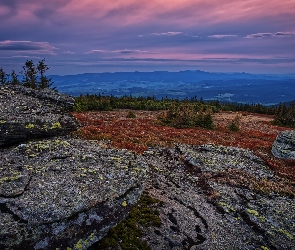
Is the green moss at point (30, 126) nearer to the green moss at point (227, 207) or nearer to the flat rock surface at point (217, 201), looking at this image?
the flat rock surface at point (217, 201)

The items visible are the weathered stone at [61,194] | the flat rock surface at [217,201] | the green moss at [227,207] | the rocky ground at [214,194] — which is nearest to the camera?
the weathered stone at [61,194]

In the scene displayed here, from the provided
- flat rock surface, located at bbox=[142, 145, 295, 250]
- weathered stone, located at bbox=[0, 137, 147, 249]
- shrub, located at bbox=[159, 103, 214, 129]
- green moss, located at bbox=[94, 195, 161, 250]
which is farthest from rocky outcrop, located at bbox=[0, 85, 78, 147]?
shrub, located at bbox=[159, 103, 214, 129]

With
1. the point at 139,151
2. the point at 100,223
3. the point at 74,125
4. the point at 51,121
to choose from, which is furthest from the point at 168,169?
the point at 100,223

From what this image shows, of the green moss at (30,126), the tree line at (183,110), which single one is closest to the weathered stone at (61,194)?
the green moss at (30,126)

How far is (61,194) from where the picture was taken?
10133mm

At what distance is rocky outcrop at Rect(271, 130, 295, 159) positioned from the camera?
25525 millimetres

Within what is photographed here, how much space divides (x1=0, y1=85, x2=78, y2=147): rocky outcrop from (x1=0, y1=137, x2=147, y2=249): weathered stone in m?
1.64

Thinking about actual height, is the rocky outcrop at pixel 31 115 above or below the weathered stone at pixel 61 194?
above

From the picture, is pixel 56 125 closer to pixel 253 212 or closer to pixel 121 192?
pixel 121 192

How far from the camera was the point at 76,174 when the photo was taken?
11.7m

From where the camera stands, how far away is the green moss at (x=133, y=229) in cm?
1059

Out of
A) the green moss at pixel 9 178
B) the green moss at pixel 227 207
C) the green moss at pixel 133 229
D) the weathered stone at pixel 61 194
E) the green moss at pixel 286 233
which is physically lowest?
the green moss at pixel 286 233

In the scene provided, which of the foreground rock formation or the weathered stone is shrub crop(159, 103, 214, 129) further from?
the weathered stone

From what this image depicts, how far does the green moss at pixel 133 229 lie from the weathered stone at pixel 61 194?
127cm
